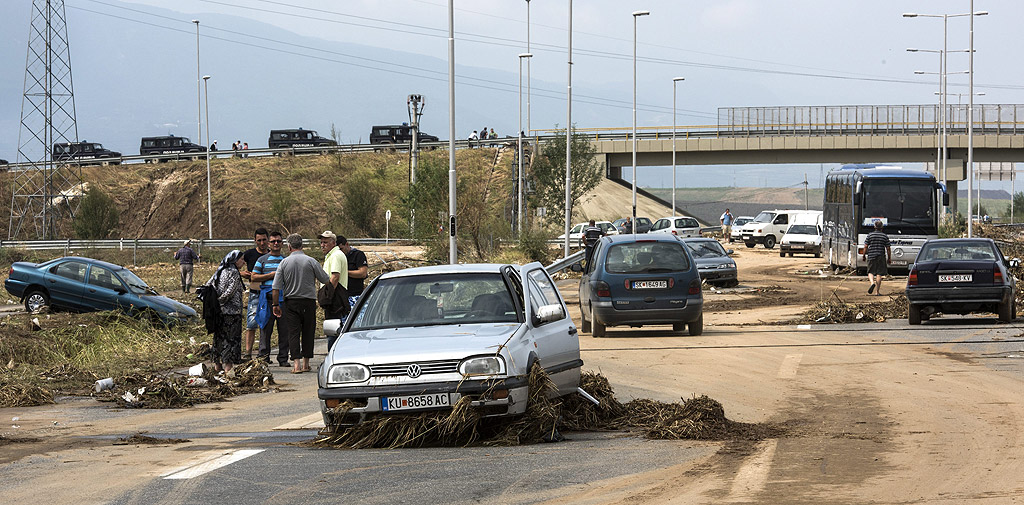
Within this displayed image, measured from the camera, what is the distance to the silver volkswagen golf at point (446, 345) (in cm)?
880

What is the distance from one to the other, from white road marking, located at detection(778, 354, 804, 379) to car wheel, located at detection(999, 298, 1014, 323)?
6.10 m

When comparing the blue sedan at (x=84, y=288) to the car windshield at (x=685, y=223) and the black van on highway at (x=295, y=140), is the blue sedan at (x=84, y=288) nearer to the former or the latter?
the car windshield at (x=685, y=223)

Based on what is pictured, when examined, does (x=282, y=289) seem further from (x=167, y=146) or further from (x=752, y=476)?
(x=167, y=146)

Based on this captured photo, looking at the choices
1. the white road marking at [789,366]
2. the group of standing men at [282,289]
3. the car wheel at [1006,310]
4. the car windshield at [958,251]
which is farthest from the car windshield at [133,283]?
the car wheel at [1006,310]

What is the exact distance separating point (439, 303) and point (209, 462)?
7.96 ft

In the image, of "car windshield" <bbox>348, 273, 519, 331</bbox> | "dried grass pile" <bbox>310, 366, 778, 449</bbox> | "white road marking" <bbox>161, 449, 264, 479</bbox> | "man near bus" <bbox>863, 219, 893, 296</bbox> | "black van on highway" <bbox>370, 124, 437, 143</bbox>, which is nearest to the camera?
"white road marking" <bbox>161, 449, 264, 479</bbox>

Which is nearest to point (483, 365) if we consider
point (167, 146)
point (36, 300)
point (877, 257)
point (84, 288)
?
point (84, 288)

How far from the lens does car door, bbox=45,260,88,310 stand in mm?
25797

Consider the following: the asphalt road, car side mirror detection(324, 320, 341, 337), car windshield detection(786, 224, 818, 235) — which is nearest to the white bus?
car windshield detection(786, 224, 818, 235)

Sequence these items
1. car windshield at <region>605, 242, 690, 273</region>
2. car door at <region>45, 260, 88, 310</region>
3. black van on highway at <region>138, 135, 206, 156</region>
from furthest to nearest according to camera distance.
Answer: black van on highway at <region>138, 135, 206, 156</region> → car door at <region>45, 260, 88, 310</region> → car windshield at <region>605, 242, 690, 273</region>

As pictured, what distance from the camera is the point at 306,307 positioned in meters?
15.3

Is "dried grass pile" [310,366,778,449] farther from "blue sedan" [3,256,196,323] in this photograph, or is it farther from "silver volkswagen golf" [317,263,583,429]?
"blue sedan" [3,256,196,323]

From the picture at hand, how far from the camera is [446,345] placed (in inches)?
355

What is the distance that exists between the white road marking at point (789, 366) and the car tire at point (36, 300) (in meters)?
16.8
